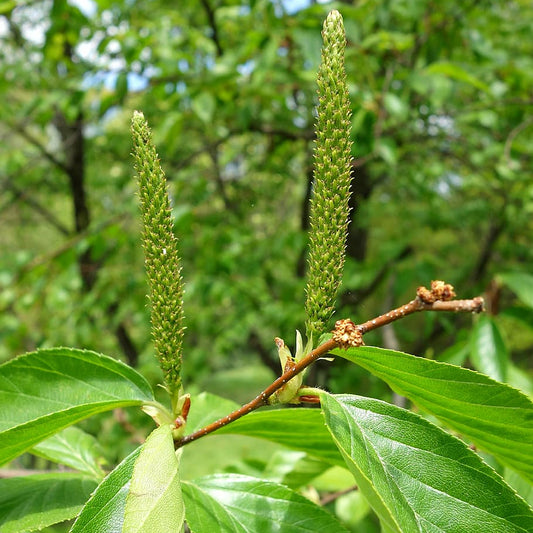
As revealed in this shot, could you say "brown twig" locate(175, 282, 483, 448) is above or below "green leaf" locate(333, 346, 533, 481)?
above

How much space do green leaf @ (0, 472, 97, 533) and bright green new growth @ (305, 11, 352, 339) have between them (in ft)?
1.72

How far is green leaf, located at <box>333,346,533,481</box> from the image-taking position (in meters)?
0.66

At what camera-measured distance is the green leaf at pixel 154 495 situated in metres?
0.58

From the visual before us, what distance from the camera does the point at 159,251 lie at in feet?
2.29

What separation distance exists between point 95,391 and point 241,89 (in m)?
2.42

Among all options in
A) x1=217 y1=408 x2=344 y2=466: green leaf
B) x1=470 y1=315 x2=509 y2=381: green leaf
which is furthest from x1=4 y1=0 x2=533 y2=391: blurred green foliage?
x1=217 y1=408 x2=344 y2=466: green leaf

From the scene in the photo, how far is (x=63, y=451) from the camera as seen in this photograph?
1060 millimetres

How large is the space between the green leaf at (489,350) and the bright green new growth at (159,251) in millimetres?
1267

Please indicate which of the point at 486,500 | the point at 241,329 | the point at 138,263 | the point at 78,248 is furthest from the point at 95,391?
the point at 138,263

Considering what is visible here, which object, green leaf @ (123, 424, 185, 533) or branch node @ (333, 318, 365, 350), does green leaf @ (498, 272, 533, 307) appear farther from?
green leaf @ (123, 424, 185, 533)

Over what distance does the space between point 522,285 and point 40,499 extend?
5.78ft

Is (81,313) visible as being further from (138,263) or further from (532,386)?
(532,386)

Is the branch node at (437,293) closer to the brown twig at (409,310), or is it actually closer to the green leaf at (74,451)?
the brown twig at (409,310)

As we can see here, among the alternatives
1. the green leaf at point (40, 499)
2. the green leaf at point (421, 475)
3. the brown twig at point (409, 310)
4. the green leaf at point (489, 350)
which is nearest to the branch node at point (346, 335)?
the brown twig at point (409, 310)
